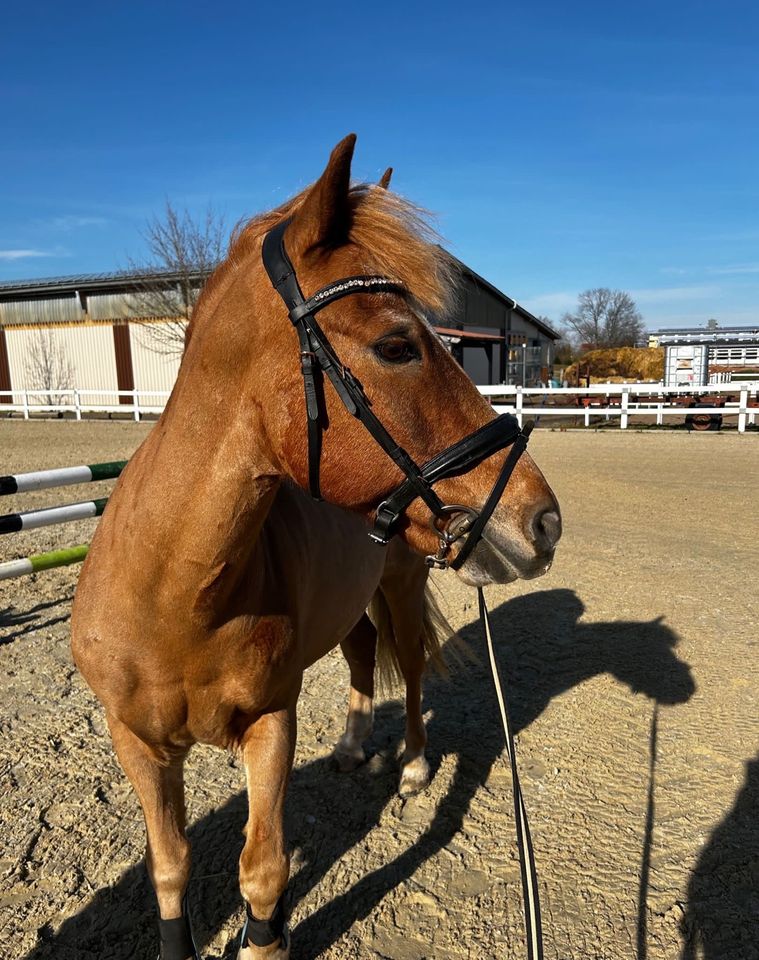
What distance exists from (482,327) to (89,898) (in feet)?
118

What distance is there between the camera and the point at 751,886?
2.43 metres

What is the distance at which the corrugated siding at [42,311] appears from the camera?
30.0 metres

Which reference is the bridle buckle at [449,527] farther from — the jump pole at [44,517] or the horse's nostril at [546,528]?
the jump pole at [44,517]

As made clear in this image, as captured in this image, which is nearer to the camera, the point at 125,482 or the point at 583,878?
the point at 125,482

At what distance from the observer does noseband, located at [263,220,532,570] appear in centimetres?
151

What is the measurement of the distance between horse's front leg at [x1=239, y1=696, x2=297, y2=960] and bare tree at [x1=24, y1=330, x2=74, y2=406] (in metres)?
31.9

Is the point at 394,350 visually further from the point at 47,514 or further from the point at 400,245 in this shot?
the point at 47,514

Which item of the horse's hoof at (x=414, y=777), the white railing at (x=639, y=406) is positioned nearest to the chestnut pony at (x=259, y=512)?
the horse's hoof at (x=414, y=777)

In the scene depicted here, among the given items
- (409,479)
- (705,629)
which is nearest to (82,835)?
(409,479)

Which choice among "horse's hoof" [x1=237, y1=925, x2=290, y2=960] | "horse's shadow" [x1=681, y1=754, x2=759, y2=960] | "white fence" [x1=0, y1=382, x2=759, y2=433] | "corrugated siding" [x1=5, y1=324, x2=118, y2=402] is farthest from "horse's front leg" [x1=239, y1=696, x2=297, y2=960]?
"corrugated siding" [x1=5, y1=324, x2=118, y2=402]

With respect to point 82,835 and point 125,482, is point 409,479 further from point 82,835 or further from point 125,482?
point 82,835

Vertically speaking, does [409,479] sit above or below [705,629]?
above

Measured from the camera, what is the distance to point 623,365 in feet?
126

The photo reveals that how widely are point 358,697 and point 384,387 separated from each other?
2325 millimetres
